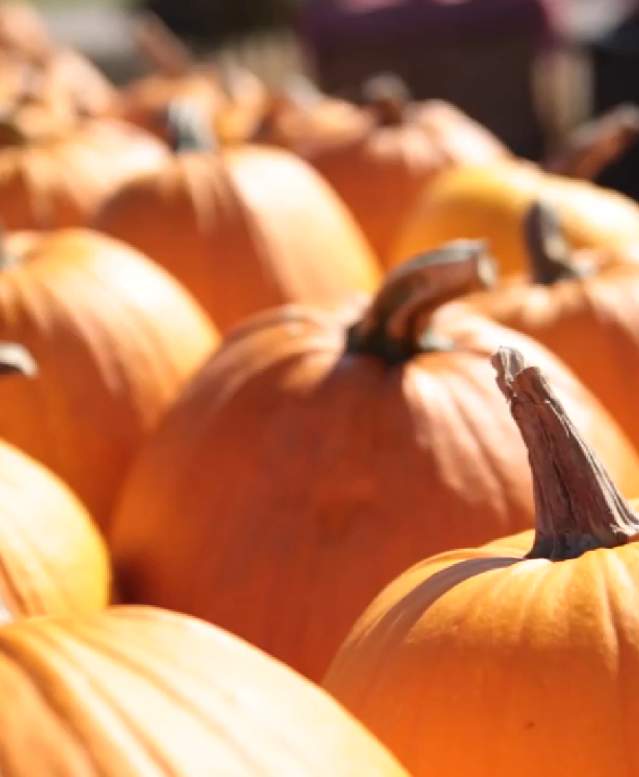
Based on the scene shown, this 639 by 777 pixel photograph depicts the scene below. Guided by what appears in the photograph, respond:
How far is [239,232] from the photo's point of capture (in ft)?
8.54

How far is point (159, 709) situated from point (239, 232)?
5.65 ft

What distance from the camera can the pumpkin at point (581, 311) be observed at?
6.55ft

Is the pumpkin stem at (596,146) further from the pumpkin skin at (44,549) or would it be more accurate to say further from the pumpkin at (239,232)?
the pumpkin skin at (44,549)

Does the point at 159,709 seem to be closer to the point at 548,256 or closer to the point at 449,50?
the point at 548,256

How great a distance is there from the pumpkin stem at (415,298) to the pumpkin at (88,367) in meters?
0.38

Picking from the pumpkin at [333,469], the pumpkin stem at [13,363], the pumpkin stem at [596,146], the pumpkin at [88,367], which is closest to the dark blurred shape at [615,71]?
the pumpkin stem at [596,146]

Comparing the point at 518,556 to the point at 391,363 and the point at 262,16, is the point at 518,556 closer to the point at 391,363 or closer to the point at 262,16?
the point at 391,363

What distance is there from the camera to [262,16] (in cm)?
1305

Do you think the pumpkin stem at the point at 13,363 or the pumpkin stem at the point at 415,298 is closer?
the pumpkin stem at the point at 13,363

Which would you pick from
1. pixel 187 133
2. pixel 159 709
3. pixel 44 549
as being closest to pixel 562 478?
pixel 159 709

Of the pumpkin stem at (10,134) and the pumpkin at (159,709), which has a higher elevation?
the pumpkin stem at (10,134)

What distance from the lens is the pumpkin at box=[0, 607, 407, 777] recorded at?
889 mm

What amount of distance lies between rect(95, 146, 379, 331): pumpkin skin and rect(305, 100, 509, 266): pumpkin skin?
1.96 ft

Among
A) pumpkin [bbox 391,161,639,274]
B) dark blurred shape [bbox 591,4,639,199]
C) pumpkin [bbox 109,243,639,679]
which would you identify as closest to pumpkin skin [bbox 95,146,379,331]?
pumpkin [bbox 391,161,639,274]
